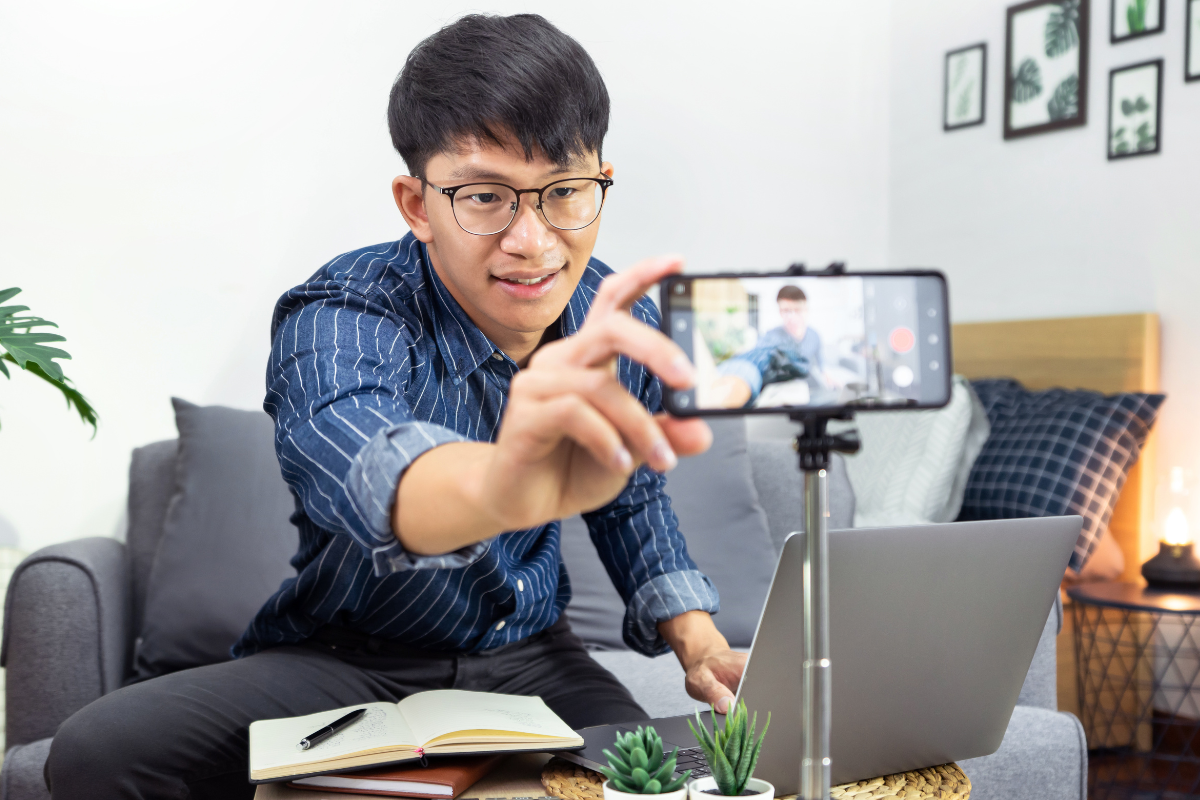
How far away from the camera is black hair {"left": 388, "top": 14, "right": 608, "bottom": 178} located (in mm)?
1023

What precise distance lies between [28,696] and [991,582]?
4.76ft

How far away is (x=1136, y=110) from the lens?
251 cm

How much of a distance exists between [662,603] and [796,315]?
2.32 ft

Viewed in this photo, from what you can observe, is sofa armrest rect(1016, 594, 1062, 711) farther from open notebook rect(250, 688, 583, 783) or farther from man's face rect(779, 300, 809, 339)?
man's face rect(779, 300, 809, 339)

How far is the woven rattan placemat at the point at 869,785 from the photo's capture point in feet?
2.56

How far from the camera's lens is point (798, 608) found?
27.2 inches

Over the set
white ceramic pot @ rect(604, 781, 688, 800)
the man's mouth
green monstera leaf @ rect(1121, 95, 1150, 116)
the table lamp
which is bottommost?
the table lamp

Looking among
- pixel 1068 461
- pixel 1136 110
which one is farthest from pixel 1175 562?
pixel 1136 110

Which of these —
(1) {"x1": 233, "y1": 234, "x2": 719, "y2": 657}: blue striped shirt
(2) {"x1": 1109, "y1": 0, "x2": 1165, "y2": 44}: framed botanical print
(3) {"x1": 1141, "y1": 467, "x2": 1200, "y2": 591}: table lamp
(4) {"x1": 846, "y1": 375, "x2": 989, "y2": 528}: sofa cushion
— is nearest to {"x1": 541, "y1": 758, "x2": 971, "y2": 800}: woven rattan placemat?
(1) {"x1": 233, "y1": 234, "x2": 719, "y2": 657}: blue striped shirt

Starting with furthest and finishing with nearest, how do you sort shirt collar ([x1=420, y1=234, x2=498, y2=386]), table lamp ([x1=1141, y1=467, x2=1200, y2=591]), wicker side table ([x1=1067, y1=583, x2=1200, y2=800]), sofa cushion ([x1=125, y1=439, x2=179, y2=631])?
wicker side table ([x1=1067, y1=583, x2=1200, y2=800]), table lamp ([x1=1141, y1=467, x2=1200, y2=591]), sofa cushion ([x1=125, y1=439, x2=179, y2=631]), shirt collar ([x1=420, y1=234, x2=498, y2=386])

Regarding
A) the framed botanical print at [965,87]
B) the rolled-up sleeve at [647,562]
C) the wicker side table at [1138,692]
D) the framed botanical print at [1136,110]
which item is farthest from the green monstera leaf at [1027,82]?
the rolled-up sleeve at [647,562]

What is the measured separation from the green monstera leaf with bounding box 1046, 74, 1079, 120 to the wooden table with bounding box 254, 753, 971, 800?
2340mm

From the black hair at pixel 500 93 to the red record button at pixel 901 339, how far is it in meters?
0.56

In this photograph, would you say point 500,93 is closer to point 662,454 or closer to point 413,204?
point 413,204
